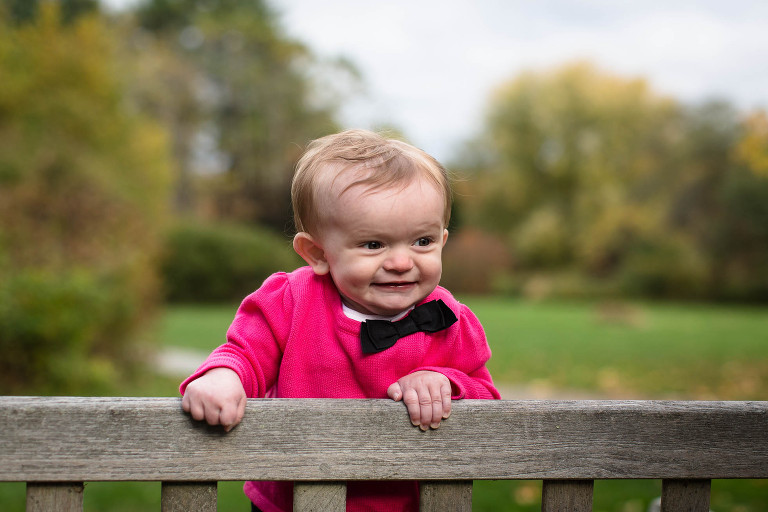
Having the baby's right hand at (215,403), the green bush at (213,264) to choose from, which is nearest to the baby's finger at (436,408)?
the baby's right hand at (215,403)

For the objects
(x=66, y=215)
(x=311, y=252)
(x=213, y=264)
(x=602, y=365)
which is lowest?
(x=311, y=252)

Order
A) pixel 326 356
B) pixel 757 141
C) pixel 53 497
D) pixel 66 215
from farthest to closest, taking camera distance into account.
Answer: pixel 757 141 → pixel 66 215 → pixel 326 356 → pixel 53 497

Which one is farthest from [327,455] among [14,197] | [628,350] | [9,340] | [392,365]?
[628,350]

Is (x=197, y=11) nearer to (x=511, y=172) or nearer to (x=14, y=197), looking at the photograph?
(x=511, y=172)

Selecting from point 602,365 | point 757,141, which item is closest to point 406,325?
point 757,141

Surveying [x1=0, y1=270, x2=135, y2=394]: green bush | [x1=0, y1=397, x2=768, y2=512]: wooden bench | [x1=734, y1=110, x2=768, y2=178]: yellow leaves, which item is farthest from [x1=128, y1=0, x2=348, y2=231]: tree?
[x1=0, y1=397, x2=768, y2=512]: wooden bench

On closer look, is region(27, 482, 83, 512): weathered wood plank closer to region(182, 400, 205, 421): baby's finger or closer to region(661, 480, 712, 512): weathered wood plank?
region(182, 400, 205, 421): baby's finger

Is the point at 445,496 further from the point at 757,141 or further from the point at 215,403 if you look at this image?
the point at 757,141

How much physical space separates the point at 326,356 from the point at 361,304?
152 millimetres

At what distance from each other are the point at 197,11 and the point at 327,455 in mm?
41717

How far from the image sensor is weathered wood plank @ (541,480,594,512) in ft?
4.89

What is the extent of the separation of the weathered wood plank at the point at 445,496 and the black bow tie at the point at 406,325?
13.9 inches

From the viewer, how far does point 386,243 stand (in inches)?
65.0

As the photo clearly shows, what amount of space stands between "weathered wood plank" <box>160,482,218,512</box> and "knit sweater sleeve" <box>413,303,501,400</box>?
56 cm
